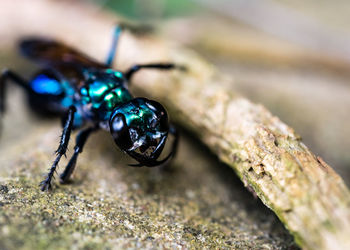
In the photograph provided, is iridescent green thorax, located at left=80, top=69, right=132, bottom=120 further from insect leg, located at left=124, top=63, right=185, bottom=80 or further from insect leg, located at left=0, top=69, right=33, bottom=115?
insect leg, located at left=0, top=69, right=33, bottom=115

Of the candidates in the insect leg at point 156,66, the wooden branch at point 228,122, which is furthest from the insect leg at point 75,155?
the wooden branch at point 228,122

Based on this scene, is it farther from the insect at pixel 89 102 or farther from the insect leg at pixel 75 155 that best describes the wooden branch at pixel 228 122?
the insect leg at pixel 75 155

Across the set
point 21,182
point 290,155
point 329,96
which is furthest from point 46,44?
point 329,96

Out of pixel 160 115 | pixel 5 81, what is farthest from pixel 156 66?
pixel 5 81

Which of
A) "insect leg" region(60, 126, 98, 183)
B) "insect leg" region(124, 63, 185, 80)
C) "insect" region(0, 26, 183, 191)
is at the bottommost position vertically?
"insect leg" region(60, 126, 98, 183)

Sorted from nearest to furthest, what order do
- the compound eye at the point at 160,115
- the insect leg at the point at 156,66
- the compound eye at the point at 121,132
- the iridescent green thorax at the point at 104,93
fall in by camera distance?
the compound eye at the point at 121,132, the compound eye at the point at 160,115, the iridescent green thorax at the point at 104,93, the insect leg at the point at 156,66

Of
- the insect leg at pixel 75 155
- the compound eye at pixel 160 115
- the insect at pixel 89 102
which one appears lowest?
the insect leg at pixel 75 155

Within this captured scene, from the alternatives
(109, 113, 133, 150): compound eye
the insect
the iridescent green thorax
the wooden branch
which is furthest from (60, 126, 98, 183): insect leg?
the wooden branch
